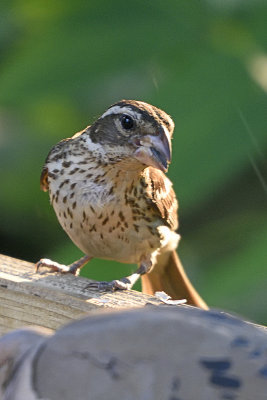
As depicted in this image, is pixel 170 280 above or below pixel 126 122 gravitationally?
below

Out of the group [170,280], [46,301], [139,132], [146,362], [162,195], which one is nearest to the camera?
[146,362]

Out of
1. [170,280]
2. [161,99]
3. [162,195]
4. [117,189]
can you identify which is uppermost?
[161,99]

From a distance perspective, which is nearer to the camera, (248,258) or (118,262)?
(248,258)

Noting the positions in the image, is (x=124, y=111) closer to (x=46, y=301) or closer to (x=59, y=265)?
(x=59, y=265)

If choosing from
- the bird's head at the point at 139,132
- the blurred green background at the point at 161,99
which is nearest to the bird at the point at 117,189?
the bird's head at the point at 139,132

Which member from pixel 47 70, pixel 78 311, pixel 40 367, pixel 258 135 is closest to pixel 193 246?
pixel 258 135

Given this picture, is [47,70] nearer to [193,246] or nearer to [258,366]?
[193,246]

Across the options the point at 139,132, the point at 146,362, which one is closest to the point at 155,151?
the point at 139,132

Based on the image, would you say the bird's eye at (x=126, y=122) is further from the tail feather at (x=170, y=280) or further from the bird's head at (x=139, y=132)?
the tail feather at (x=170, y=280)
